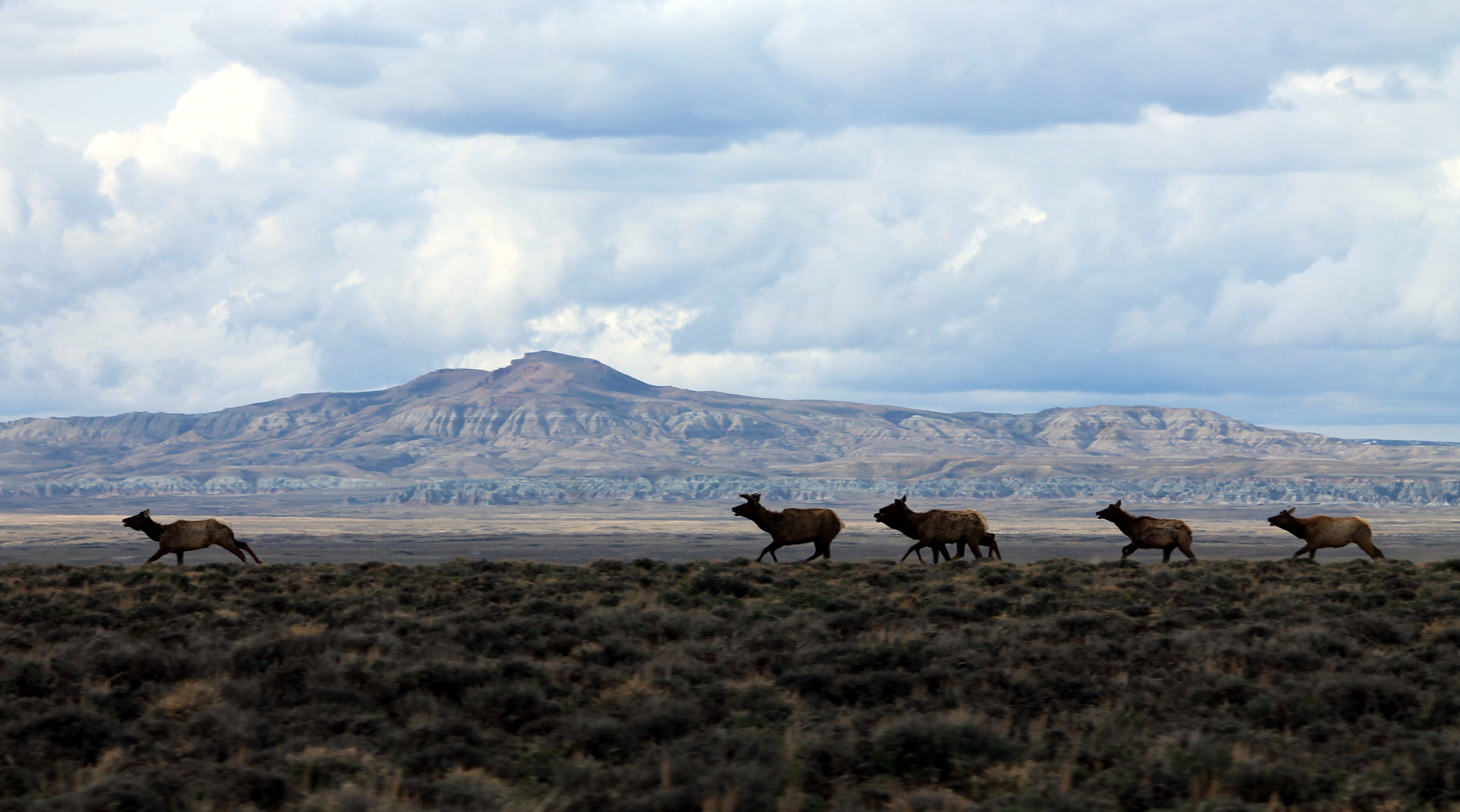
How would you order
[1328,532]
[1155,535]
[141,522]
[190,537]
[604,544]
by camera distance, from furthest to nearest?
[604,544] → [141,522] → [1328,532] → [1155,535] → [190,537]

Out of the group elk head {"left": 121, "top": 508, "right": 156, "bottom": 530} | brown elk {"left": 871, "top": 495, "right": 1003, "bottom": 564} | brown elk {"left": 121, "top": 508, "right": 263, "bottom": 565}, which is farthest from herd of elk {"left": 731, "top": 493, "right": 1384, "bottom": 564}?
elk head {"left": 121, "top": 508, "right": 156, "bottom": 530}

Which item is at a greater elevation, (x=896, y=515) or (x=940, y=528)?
(x=896, y=515)

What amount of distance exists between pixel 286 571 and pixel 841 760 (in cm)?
2104

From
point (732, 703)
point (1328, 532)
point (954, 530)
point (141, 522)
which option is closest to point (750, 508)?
point (954, 530)

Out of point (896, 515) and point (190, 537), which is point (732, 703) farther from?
point (190, 537)

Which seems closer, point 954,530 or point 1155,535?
point 954,530

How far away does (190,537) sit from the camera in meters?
32.7

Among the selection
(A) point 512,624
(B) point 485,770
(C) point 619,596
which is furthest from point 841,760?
(C) point 619,596

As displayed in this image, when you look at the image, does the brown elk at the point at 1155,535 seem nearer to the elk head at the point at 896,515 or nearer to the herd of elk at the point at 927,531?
the herd of elk at the point at 927,531

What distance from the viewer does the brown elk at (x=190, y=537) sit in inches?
1268

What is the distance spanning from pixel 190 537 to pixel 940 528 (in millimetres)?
17785

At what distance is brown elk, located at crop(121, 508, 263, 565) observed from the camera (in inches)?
1268

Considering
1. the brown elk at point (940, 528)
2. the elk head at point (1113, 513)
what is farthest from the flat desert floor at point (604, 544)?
the brown elk at point (940, 528)

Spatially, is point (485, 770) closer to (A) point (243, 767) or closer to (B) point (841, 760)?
(A) point (243, 767)
